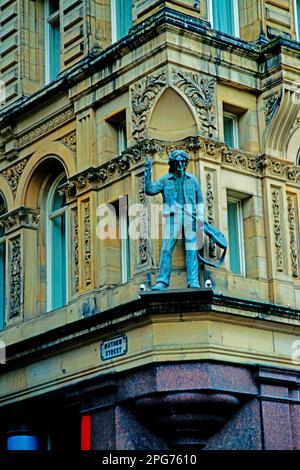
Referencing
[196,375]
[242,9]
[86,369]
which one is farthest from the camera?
[242,9]

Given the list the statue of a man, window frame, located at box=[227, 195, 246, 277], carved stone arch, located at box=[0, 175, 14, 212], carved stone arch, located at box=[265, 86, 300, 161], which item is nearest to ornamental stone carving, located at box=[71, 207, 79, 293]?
carved stone arch, located at box=[0, 175, 14, 212]

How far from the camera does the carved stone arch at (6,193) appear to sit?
31.2m

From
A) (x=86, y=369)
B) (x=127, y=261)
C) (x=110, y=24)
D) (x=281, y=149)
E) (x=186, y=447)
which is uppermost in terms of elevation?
(x=110, y=24)

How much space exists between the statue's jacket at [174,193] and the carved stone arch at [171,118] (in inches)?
46.5

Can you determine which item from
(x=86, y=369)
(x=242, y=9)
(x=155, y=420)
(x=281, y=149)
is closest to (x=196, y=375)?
(x=155, y=420)

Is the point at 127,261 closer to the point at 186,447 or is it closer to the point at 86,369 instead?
the point at 86,369

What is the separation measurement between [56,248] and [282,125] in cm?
609

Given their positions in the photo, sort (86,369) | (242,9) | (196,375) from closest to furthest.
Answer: (196,375), (86,369), (242,9)

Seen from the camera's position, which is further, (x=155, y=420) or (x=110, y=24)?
(x=110, y=24)

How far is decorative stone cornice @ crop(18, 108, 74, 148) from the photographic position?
29.9 meters

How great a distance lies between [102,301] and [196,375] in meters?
3.17

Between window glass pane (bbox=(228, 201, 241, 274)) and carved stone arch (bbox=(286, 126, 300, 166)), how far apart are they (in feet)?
5.43

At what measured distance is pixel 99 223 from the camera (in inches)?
1110

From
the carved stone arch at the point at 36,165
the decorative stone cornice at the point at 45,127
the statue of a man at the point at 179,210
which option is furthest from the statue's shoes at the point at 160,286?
the decorative stone cornice at the point at 45,127
